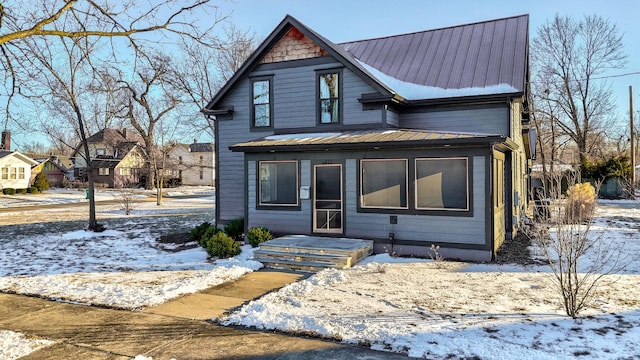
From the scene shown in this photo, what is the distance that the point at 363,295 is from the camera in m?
6.92

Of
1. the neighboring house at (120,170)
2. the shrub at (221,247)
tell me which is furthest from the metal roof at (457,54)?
the neighboring house at (120,170)

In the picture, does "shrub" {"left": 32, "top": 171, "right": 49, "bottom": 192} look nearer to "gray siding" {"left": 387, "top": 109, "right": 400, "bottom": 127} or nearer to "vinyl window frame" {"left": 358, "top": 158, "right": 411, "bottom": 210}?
"gray siding" {"left": 387, "top": 109, "right": 400, "bottom": 127}

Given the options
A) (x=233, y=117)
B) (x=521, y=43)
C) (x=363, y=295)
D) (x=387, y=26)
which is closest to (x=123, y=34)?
(x=363, y=295)

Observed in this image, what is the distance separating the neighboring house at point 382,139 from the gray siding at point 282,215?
3 centimetres

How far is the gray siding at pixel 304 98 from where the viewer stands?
1217 centimetres

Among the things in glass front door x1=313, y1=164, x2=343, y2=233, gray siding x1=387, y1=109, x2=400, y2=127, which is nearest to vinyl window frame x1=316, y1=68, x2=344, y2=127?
gray siding x1=387, y1=109, x2=400, y2=127

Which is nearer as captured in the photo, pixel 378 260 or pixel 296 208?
pixel 378 260

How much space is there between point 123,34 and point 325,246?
589cm

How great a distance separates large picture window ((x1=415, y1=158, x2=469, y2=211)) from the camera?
10.1m

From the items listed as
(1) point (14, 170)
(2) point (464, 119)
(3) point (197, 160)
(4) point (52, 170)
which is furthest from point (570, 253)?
(3) point (197, 160)

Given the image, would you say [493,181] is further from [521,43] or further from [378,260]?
[521,43]

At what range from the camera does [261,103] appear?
13625mm

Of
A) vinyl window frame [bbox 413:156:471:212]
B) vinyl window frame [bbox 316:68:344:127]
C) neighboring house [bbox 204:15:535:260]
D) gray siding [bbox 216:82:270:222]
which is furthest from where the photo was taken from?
gray siding [bbox 216:82:270:222]

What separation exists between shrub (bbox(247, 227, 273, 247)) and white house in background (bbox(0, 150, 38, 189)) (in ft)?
136
